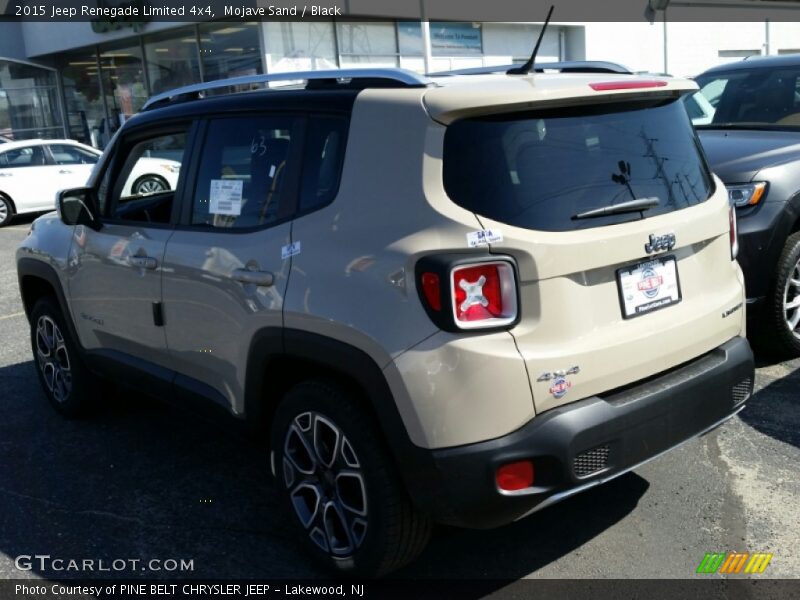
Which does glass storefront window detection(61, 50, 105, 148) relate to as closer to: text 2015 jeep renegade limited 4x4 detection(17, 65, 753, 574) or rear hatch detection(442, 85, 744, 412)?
text 2015 jeep renegade limited 4x4 detection(17, 65, 753, 574)

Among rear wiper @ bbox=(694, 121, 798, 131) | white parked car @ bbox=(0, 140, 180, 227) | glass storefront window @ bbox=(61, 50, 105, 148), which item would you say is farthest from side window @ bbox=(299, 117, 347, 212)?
glass storefront window @ bbox=(61, 50, 105, 148)

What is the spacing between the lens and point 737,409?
342cm

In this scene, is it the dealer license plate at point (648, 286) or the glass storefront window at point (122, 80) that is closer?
the dealer license plate at point (648, 286)

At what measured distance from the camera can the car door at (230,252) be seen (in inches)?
132

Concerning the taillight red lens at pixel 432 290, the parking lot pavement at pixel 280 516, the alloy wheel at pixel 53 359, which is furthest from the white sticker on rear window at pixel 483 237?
the alloy wheel at pixel 53 359

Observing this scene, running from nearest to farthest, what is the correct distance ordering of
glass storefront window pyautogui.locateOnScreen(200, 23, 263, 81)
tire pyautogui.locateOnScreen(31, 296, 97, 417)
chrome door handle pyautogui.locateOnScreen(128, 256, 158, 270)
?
chrome door handle pyautogui.locateOnScreen(128, 256, 158, 270)
tire pyautogui.locateOnScreen(31, 296, 97, 417)
glass storefront window pyautogui.locateOnScreen(200, 23, 263, 81)

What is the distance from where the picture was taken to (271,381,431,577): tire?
2.99 metres

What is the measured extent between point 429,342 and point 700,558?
1486 mm

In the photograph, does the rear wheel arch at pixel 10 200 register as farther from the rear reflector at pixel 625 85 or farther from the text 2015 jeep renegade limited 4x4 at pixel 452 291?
the rear reflector at pixel 625 85

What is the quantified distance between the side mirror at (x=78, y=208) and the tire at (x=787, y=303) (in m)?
3.88

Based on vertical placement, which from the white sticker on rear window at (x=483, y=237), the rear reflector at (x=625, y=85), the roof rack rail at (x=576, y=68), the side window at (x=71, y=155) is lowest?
the side window at (x=71, y=155)

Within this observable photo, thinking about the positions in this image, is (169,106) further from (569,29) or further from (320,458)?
(569,29)

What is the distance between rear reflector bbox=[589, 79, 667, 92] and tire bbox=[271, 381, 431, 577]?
143 cm

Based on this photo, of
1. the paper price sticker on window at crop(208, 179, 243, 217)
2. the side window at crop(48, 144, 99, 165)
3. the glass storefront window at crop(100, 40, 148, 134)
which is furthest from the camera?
the glass storefront window at crop(100, 40, 148, 134)
